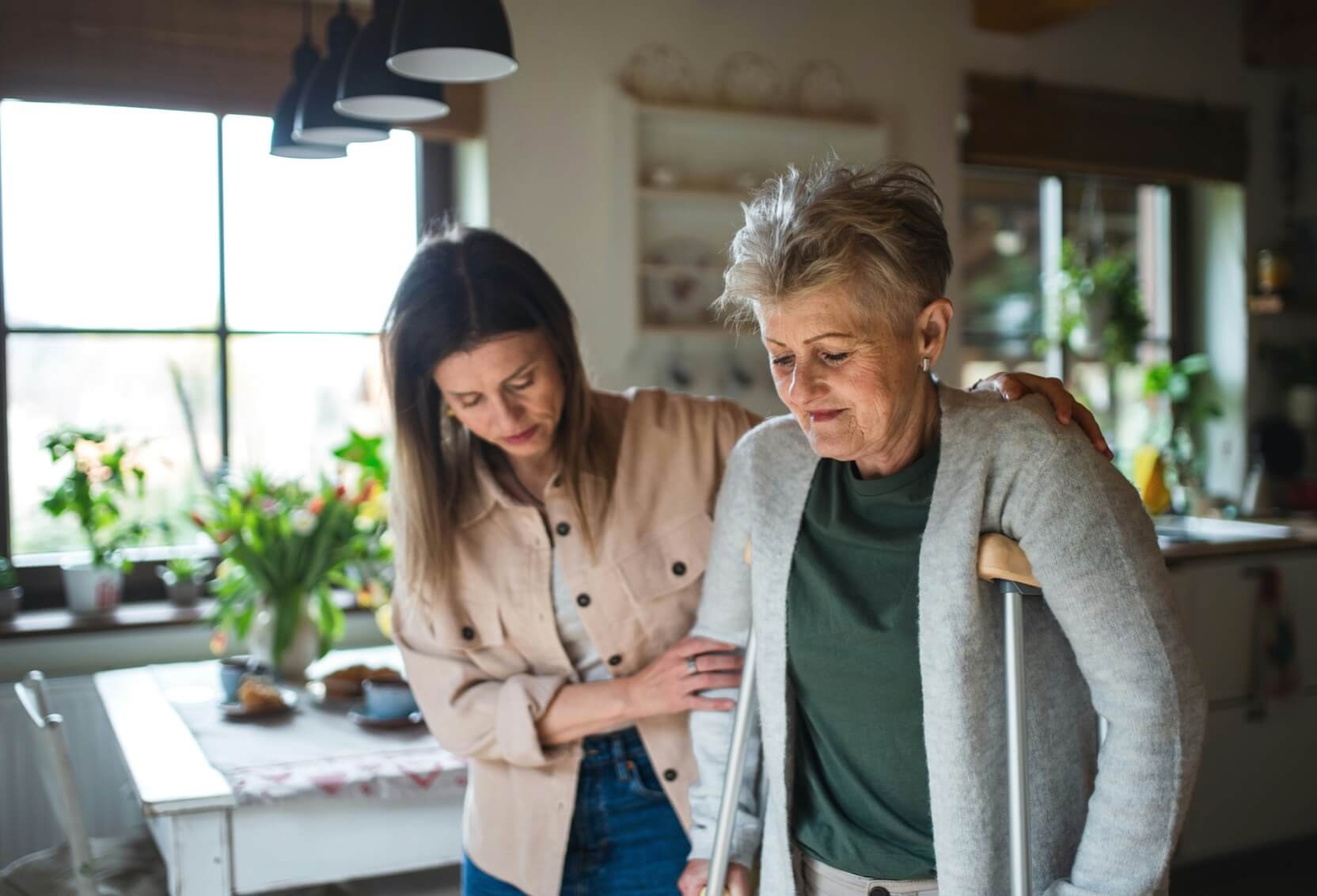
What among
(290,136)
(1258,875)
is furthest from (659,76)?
(1258,875)

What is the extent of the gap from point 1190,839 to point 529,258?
308cm

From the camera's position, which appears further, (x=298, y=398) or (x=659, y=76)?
(x=659, y=76)

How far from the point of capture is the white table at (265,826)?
1.93 meters

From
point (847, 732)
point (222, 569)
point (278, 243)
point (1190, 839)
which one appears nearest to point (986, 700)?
point (847, 732)

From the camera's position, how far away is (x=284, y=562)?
2.73m

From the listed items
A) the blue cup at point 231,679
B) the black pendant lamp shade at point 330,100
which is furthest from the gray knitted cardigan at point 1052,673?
the blue cup at point 231,679

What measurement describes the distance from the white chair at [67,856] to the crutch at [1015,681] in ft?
4.94

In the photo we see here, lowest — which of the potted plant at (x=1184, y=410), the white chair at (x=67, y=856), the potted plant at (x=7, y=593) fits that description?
the white chair at (x=67, y=856)

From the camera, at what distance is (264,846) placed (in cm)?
199

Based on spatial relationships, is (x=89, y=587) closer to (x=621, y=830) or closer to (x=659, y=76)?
(x=621, y=830)

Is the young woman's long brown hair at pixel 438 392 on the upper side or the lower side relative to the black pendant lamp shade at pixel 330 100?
lower

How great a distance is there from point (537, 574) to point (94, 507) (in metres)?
1.84

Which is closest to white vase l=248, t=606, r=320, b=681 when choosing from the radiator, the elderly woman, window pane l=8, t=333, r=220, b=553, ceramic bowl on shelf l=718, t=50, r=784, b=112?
the radiator

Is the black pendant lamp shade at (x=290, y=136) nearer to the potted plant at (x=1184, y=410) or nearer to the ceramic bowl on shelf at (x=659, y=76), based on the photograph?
the ceramic bowl on shelf at (x=659, y=76)
